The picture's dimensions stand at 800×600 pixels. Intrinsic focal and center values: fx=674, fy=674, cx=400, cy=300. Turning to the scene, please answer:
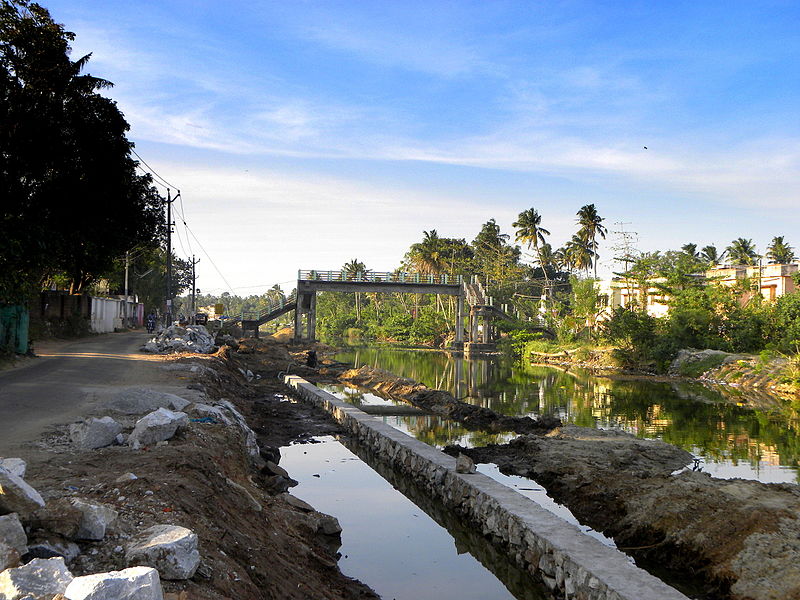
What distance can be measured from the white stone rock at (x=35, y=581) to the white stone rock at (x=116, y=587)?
0.52 feet

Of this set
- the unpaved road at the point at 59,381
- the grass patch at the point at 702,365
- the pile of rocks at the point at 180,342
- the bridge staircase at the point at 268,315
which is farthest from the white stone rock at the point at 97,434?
the bridge staircase at the point at 268,315

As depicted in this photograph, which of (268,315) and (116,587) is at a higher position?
(268,315)

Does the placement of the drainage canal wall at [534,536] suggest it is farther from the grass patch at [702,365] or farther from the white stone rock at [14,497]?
the grass patch at [702,365]

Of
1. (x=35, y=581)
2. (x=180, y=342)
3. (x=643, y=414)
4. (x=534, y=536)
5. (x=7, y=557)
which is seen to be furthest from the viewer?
(x=180, y=342)

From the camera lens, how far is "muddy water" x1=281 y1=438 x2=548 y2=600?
365 inches

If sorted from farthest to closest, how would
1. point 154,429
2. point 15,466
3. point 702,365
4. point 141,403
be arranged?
point 702,365 < point 141,403 < point 154,429 < point 15,466

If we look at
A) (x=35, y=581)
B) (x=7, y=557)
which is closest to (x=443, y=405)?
(x=7, y=557)

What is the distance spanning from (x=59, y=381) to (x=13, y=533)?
14201 millimetres

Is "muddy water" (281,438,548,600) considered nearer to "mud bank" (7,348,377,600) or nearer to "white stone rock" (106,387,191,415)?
"mud bank" (7,348,377,600)

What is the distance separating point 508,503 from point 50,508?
7010 millimetres

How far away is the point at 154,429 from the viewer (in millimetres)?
9828

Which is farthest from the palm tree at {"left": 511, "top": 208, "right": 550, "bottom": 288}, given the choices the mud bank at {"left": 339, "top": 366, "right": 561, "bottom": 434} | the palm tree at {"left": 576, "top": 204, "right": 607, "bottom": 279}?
the mud bank at {"left": 339, "top": 366, "right": 561, "bottom": 434}

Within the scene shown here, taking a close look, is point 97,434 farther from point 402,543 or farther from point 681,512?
point 681,512

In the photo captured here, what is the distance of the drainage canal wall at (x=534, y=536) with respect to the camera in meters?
7.34
